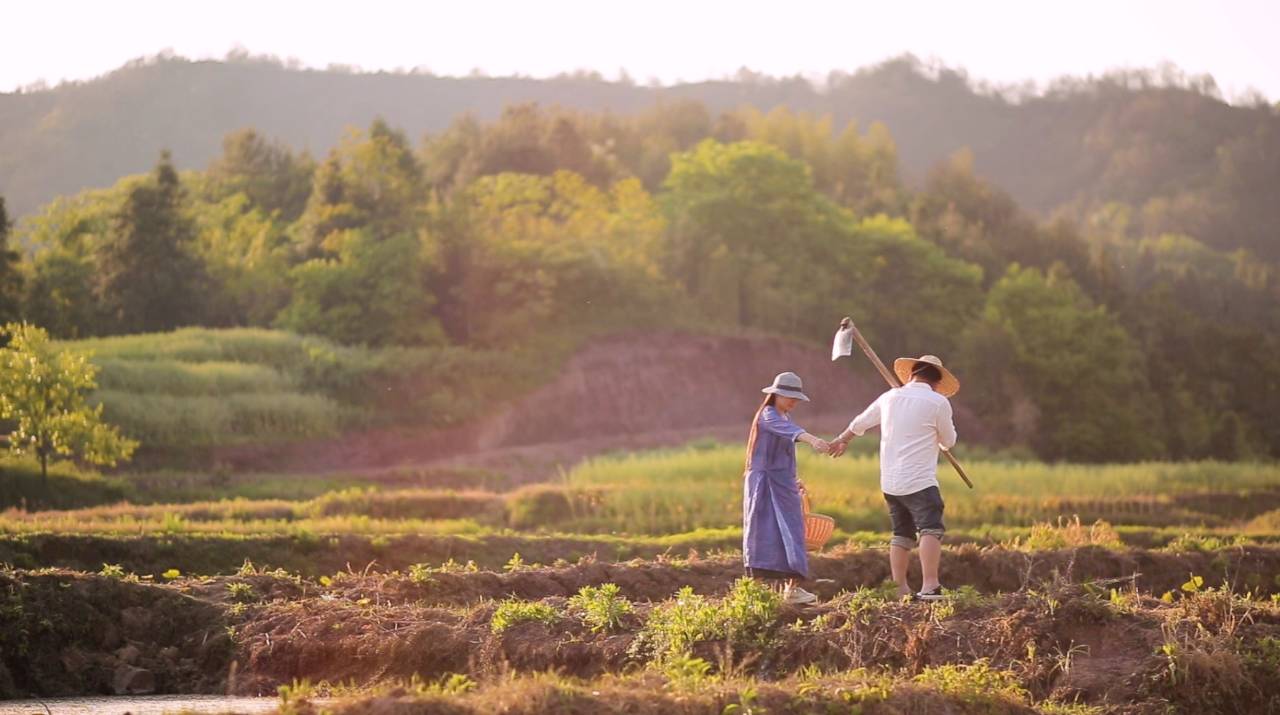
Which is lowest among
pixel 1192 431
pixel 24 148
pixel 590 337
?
pixel 1192 431

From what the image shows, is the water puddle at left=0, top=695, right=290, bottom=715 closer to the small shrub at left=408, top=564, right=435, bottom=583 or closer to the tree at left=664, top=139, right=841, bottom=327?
the small shrub at left=408, top=564, right=435, bottom=583

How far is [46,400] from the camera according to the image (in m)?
30.3

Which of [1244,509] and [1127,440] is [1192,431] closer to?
[1127,440]

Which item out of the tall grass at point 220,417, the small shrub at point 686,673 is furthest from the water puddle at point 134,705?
the tall grass at point 220,417

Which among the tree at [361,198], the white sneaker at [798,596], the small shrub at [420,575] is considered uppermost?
the tree at [361,198]

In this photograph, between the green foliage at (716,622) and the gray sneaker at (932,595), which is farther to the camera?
the gray sneaker at (932,595)

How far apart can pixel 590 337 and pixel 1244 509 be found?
2650cm

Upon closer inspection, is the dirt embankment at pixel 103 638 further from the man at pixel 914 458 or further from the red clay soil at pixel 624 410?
the red clay soil at pixel 624 410

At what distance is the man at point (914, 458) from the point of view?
43.1 ft

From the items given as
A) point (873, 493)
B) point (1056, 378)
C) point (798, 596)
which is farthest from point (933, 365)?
point (1056, 378)

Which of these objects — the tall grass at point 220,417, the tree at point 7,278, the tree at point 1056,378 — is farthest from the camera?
the tree at point 1056,378

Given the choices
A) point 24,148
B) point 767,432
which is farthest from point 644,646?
point 24,148

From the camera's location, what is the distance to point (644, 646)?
12.1 m

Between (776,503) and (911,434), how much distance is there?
1362 mm
